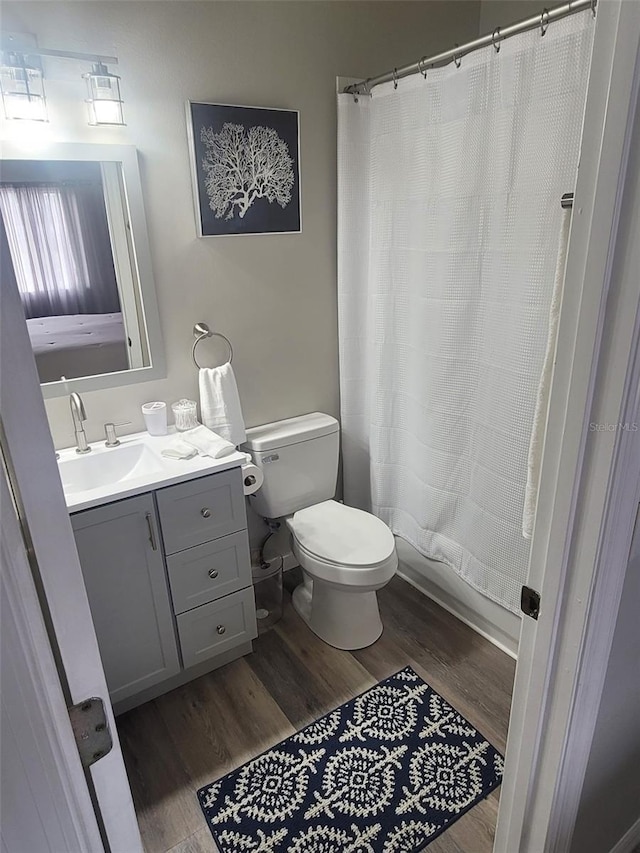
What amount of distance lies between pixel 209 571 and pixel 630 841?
1423 mm

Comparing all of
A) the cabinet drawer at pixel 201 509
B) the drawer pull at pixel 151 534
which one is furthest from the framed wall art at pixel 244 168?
the drawer pull at pixel 151 534

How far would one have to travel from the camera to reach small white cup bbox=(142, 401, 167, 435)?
2.08 metres

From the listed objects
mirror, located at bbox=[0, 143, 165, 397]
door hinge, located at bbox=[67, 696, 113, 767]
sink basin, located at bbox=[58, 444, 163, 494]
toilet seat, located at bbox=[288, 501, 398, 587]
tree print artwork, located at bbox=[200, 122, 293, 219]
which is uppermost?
tree print artwork, located at bbox=[200, 122, 293, 219]

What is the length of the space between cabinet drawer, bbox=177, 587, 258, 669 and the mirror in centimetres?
88

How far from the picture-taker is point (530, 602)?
3.38 feet

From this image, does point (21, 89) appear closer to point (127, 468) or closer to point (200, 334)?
point (200, 334)

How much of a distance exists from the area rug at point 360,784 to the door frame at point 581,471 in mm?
491

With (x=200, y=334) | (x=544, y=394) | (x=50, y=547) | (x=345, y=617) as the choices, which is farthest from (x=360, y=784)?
(x=200, y=334)

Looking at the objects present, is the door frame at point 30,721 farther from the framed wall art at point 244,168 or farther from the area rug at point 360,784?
the framed wall art at point 244,168

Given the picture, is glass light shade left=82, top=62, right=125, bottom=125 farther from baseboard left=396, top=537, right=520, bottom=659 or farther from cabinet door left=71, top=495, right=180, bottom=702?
baseboard left=396, top=537, right=520, bottom=659

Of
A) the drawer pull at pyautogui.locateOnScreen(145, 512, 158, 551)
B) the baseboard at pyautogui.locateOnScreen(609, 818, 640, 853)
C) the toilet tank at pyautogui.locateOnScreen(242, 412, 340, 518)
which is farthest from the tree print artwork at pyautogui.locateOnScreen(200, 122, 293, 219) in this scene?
the baseboard at pyautogui.locateOnScreen(609, 818, 640, 853)

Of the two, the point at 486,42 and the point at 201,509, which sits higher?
the point at 486,42

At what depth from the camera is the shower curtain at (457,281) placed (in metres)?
1.66

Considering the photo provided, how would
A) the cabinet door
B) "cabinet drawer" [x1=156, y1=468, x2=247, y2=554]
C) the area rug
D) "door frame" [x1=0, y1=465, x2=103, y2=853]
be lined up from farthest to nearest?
"cabinet drawer" [x1=156, y1=468, x2=247, y2=554] → the cabinet door → the area rug → "door frame" [x1=0, y1=465, x2=103, y2=853]
